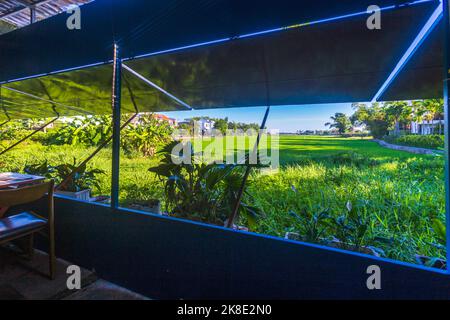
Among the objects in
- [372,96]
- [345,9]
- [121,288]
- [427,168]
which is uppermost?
[345,9]

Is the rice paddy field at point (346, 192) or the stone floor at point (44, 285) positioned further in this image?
the stone floor at point (44, 285)

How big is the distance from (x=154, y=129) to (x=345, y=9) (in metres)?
3.06

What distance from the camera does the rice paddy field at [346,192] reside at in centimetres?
160

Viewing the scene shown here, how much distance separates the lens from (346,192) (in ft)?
7.93

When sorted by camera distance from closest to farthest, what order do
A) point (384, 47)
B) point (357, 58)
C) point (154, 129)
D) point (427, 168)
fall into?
point (384, 47) < point (357, 58) < point (427, 168) < point (154, 129)

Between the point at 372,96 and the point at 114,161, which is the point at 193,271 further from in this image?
the point at 372,96

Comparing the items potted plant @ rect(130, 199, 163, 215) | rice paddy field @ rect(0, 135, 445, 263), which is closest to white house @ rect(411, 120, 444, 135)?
rice paddy field @ rect(0, 135, 445, 263)

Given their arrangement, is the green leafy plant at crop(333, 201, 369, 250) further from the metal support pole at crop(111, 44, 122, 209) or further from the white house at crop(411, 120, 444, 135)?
the white house at crop(411, 120, 444, 135)

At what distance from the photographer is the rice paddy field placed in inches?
63.1

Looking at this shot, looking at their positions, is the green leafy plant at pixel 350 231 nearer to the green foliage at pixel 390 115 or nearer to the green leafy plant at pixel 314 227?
the green leafy plant at pixel 314 227

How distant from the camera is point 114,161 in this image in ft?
6.36

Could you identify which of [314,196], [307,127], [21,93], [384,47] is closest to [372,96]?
[307,127]

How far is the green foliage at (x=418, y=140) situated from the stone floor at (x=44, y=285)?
353cm

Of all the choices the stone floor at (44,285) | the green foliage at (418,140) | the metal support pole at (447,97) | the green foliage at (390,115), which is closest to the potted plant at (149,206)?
the stone floor at (44,285)
